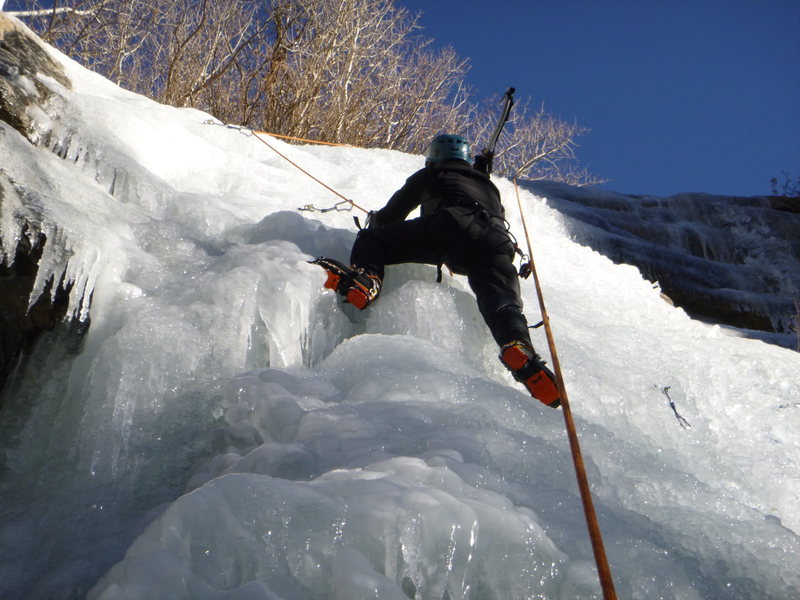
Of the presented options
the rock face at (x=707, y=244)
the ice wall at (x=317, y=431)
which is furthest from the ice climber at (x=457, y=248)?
the rock face at (x=707, y=244)

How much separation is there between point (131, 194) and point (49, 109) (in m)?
0.58

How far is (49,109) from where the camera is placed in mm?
3215

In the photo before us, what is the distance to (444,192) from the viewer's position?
10.4 ft

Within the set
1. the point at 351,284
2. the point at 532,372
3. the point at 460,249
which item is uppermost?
the point at 460,249

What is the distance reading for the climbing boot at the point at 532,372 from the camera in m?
2.34

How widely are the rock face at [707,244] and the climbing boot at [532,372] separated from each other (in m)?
4.91

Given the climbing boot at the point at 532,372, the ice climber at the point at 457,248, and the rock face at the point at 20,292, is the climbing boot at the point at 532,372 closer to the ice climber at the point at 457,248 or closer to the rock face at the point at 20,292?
the ice climber at the point at 457,248

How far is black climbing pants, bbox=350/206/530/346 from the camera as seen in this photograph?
2.79 metres

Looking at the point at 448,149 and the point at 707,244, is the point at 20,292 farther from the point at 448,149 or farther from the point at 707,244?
the point at 707,244

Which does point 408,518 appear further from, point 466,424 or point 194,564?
point 466,424

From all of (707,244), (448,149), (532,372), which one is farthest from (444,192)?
(707,244)

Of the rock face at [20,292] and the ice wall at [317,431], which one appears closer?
the ice wall at [317,431]

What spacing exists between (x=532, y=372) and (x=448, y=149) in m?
1.55

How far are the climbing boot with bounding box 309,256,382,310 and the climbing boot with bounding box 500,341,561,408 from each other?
0.63 meters
